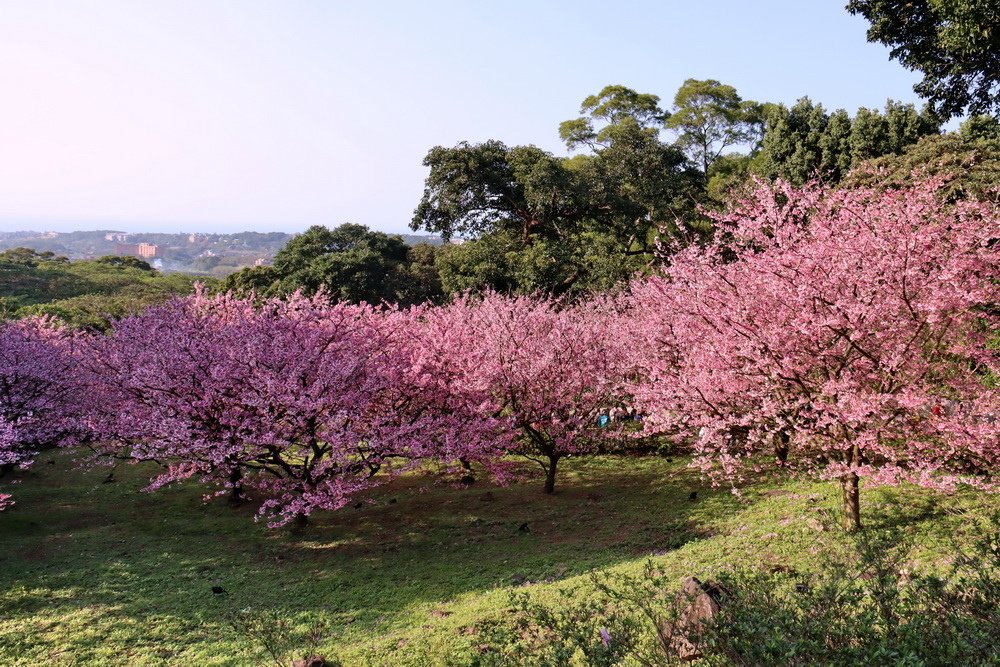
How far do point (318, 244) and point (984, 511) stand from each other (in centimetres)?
3229

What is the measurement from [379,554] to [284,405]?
3.00 m

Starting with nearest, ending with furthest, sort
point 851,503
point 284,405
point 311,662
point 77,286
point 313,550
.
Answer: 1. point 311,662
2. point 851,503
3. point 313,550
4. point 284,405
5. point 77,286

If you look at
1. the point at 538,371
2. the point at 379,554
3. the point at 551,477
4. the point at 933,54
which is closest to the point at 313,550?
the point at 379,554

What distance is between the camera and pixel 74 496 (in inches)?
591

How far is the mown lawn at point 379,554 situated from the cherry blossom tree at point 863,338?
3.92ft

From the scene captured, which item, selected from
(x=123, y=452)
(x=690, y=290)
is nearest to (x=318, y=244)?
(x=123, y=452)

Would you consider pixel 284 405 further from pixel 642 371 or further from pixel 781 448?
pixel 781 448

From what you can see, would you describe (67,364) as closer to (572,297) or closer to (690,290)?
(690,290)

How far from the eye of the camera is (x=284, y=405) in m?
11.2

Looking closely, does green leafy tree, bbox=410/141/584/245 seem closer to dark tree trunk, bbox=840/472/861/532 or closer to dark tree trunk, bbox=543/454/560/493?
dark tree trunk, bbox=543/454/560/493

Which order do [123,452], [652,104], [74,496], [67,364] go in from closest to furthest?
[74,496] < [67,364] < [123,452] < [652,104]

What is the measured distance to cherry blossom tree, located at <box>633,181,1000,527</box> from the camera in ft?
25.9

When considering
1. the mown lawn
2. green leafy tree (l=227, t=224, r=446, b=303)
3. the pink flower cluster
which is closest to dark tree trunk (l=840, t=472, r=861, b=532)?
the pink flower cluster

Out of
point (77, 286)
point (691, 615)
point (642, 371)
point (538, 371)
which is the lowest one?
→ point (77, 286)
